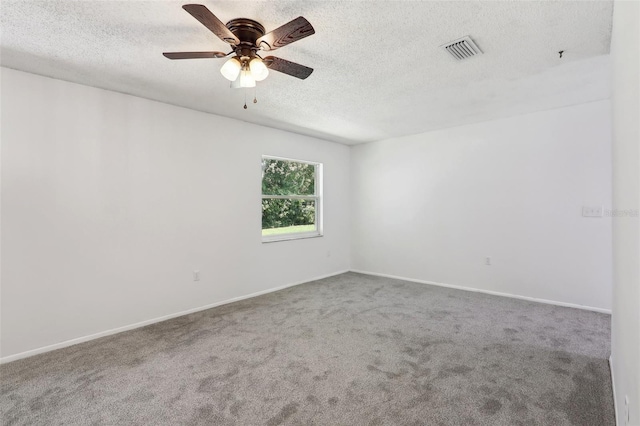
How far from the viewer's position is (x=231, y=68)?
1.90 metres

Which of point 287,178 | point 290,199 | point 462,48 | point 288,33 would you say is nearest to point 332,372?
point 288,33

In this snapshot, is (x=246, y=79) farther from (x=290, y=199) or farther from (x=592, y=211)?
(x=592, y=211)

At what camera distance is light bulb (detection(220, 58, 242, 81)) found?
6.20ft

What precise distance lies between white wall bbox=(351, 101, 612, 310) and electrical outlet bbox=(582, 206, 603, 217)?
5 centimetres

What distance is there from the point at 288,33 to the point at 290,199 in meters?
3.33

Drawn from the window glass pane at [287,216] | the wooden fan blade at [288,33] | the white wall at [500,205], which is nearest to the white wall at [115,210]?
the window glass pane at [287,216]

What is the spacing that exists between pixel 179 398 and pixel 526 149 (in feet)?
15.1

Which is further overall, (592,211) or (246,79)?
(592,211)

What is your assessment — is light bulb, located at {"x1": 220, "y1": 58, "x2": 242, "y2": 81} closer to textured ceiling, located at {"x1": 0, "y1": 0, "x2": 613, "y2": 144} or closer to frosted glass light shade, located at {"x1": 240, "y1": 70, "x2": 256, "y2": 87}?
frosted glass light shade, located at {"x1": 240, "y1": 70, "x2": 256, "y2": 87}

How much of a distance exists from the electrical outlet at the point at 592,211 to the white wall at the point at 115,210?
401 centimetres

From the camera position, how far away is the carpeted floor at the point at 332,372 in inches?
71.6

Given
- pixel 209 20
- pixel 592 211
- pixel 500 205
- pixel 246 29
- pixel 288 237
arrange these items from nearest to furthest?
pixel 209 20 < pixel 246 29 < pixel 592 211 < pixel 500 205 < pixel 288 237

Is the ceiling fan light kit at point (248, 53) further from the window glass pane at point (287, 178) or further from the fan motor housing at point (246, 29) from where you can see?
the window glass pane at point (287, 178)

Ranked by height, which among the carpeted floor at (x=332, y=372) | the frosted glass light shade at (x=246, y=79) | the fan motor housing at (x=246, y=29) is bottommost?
the carpeted floor at (x=332, y=372)
